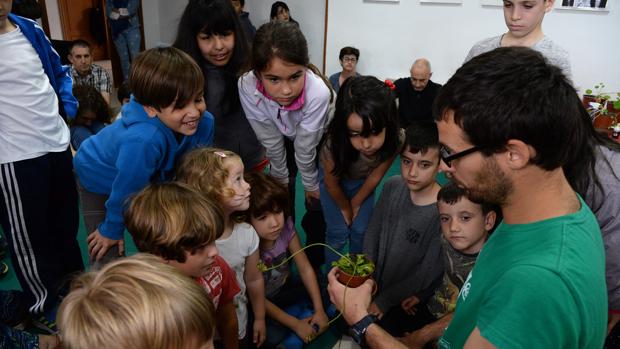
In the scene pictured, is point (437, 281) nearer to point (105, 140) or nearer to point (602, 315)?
point (602, 315)

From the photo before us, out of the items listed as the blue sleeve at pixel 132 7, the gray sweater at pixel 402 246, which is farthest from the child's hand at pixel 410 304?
the blue sleeve at pixel 132 7

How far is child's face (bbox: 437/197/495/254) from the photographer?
1.71m

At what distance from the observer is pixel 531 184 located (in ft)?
2.97

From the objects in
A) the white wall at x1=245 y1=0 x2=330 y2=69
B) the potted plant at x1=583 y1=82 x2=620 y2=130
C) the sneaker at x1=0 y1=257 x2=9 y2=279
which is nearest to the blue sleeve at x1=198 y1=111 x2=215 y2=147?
the sneaker at x1=0 y1=257 x2=9 y2=279

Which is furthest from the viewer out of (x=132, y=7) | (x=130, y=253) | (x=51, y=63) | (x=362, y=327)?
(x=132, y=7)

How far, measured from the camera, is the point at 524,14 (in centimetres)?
213

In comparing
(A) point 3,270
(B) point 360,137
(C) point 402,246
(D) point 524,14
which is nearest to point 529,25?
(D) point 524,14

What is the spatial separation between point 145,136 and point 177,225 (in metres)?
0.41

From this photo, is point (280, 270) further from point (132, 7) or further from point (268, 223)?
point (132, 7)

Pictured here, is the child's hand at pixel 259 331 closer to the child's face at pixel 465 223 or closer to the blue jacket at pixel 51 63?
the child's face at pixel 465 223

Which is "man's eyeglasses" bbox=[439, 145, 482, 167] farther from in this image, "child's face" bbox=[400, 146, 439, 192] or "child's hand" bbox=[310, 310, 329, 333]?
"child's hand" bbox=[310, 310, 329, 333]

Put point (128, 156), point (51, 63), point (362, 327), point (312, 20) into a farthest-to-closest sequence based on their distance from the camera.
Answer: point (312, 20), point (51, 63), point (128, 156), point (362, 327)

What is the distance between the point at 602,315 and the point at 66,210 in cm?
221

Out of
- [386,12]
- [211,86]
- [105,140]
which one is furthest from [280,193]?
[386,12]
